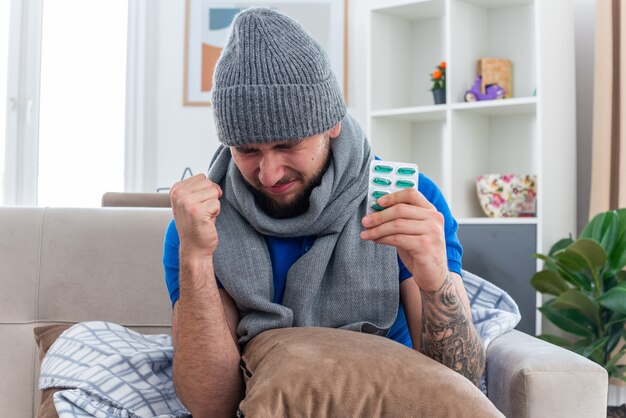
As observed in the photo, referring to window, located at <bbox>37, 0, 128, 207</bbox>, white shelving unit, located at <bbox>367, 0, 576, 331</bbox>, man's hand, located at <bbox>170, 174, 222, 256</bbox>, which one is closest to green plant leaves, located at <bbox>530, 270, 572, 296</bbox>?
white shelving unit, located at <bbox>367, 0, 576, 331</bbox>

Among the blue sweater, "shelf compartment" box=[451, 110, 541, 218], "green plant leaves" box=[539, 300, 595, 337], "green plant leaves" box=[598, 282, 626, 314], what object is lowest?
"green plant leaves" box=[539, 300, 595, 337]

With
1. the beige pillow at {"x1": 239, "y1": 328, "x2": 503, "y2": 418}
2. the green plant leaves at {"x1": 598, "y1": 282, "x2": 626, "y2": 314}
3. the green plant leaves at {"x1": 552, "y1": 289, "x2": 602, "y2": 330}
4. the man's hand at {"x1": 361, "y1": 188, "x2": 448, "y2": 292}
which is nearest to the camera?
the beige pillow at {"x1": 239, "y1": 328, "x2": 503, "y2": 418}

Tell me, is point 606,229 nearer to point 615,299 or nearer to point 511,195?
point 615,299

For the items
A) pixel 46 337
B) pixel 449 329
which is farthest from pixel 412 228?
pixel 46 337

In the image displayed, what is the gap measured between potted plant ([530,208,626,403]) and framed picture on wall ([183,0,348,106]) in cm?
175

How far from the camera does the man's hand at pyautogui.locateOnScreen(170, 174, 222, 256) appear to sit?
131 centimetres

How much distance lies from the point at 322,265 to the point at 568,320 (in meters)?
1.67

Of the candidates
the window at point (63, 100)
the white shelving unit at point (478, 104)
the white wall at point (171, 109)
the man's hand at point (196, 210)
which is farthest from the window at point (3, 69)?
the man's hand at point (196, 210)

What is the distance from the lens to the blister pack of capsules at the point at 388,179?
128 cm

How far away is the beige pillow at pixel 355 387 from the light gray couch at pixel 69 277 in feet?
2.62

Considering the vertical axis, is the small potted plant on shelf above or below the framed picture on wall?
below

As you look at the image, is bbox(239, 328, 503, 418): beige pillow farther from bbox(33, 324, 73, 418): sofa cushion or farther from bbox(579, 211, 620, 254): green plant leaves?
→ bbox(579, 211, 620, 254): green plant leaves

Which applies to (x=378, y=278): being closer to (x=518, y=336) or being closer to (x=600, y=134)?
(x=518, y=336)

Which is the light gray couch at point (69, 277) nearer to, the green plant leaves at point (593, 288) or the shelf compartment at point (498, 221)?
the green plant leaves at point (593, 288)
